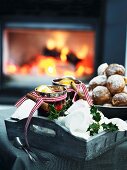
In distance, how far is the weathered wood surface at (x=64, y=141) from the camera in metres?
0.92

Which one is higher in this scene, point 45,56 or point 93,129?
point 45,56

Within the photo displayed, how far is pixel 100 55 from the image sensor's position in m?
2.62

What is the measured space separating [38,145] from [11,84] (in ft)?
5.79

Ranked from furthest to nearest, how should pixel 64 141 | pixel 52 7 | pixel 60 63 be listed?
pixel 60 63
pixel 52 7
pixel 64 141

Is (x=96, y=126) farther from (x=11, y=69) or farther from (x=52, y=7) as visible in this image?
(x=11, y=69)

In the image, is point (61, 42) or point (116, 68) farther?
point (61, 42)

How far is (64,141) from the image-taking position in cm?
94

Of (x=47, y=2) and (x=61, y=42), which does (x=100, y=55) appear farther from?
(x=47, y=2)

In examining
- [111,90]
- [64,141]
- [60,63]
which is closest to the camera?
[64,141]

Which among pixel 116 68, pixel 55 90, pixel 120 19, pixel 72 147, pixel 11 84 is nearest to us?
pixel 72 147

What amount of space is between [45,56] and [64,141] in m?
1.85

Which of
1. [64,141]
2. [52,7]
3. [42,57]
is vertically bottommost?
[64,141]

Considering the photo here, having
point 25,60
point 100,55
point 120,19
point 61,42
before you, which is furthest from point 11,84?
point 120,19

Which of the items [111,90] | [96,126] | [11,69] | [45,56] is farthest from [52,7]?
[96,126]
